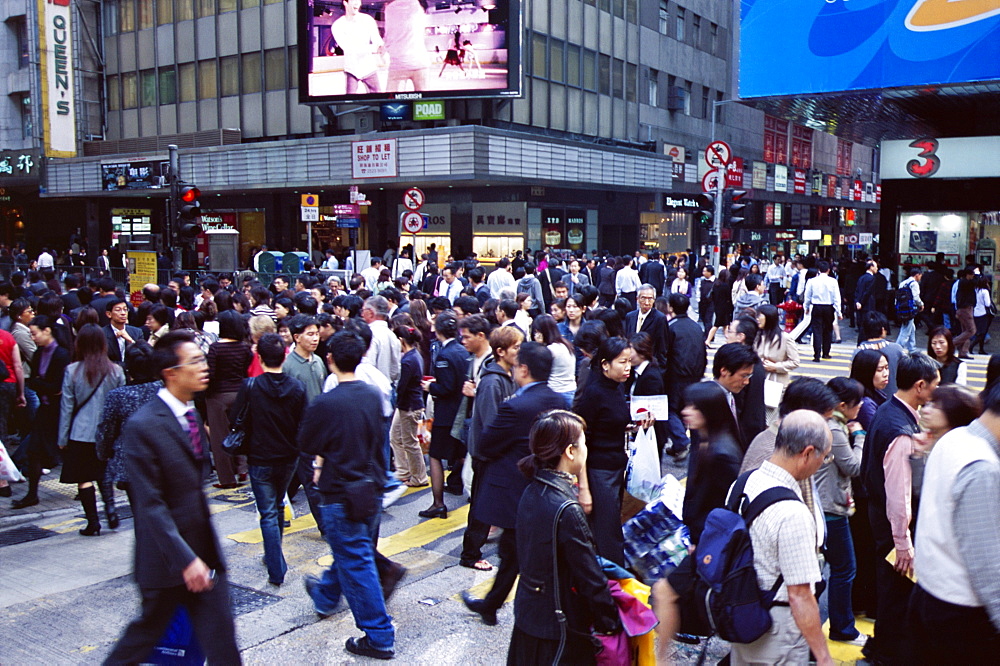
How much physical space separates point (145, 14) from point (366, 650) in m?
37.8

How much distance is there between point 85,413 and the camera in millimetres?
7965

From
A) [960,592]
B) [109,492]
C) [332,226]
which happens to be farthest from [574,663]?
[332,226]

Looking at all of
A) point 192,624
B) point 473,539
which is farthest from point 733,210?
point 192,624

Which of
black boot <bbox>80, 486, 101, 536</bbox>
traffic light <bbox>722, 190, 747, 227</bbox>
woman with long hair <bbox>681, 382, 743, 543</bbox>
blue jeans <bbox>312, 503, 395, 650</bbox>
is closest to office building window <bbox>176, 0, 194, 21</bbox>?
traffic light <bbox>722, 190, 747, 227</bbox>

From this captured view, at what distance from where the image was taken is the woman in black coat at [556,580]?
3.99m

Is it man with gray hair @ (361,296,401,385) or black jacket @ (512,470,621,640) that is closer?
black jacket @ (512,470,621,640)

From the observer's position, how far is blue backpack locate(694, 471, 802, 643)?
12.4 feet

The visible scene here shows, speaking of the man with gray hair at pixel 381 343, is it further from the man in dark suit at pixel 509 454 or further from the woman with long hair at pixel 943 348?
the woman with long hair at pixel 943 348

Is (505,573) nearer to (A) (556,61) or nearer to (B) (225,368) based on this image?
(B) (225,368)

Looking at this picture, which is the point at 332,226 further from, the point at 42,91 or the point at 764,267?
the point at 764,267

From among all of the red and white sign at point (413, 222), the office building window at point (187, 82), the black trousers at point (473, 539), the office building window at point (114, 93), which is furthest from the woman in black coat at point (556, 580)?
the office building window at point (114, 93)

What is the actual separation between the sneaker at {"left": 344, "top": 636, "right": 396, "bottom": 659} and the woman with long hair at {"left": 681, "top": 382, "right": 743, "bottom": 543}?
2.00 m

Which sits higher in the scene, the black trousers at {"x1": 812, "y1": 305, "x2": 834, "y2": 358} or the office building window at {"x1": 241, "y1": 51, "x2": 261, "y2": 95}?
the office building window at {"x1": 241, "y1": 51, "x2": 261, "y2": 95}

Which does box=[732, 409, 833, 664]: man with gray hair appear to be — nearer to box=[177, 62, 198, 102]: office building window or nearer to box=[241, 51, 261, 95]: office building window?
box=[241, 51, 261, 95]: office building window
